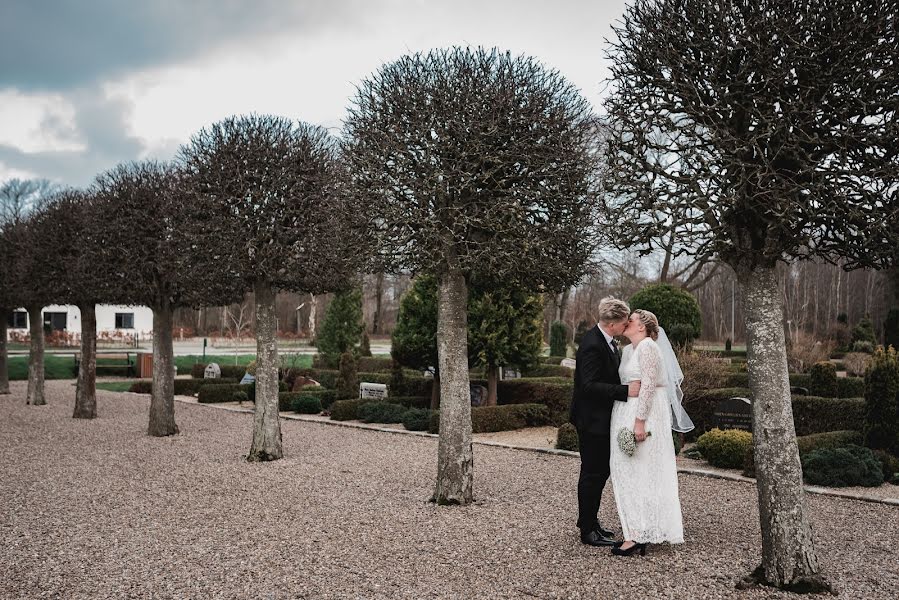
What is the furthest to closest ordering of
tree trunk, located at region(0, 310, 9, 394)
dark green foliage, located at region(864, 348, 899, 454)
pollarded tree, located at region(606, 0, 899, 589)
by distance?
tree trunk, located at region(0, 310, 9, 394)
dark green foliage, located at region(864, 348, 899, 454)
pollarded tree, located at region(606, 0, 899, 589)

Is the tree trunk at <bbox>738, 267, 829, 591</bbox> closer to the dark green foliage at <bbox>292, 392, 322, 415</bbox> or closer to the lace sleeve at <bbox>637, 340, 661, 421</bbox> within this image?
the lace sleeve at <bbox>637, 340, 661, 421</bbox>

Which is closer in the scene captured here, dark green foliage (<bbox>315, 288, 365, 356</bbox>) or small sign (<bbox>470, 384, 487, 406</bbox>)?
small sign (<bbox>470, 384, 487, 406</bbox>)

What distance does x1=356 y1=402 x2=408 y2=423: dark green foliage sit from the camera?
50.9 ft

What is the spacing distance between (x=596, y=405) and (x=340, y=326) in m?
24.4

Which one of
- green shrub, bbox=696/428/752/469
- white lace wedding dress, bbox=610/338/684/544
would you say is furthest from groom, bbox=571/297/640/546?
green shrub, bbox=696/428/752/469

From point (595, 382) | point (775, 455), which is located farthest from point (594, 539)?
point (775, 455)

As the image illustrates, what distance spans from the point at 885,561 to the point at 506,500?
3.62 meters

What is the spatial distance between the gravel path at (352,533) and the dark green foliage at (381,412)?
3.74m

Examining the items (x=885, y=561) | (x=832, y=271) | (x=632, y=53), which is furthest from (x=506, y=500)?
(x=832, y=271)

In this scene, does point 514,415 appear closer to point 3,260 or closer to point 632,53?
point 632,53

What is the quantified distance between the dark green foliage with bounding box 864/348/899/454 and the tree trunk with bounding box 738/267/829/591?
6.36m

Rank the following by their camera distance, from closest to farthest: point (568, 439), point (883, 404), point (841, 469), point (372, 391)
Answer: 1. point (841, 469)
2. point (883, 404)
3. point (568, 439)
4. point (372, 391)

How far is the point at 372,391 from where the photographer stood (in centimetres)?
1850

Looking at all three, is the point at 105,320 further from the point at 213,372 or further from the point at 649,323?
the point at 649,323
